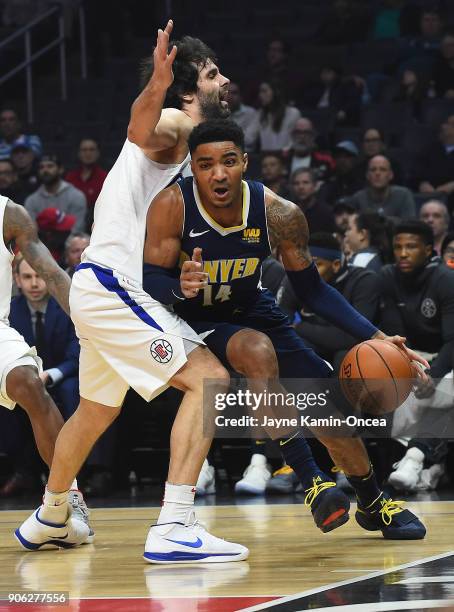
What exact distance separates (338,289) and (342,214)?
1.56 meters

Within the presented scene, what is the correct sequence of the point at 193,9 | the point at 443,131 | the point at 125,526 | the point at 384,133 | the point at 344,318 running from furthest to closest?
the point at 193,9
the point at 384,133
the point at 443,131
the point at 125,526
the point at 344,318

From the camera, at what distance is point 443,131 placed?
10.8 meters

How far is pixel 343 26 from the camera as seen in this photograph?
45.3 feet

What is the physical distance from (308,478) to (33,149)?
824 cm

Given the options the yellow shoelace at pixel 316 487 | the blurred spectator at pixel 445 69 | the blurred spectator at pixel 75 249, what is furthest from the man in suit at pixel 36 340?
the blurred spectator at pixel 445 69

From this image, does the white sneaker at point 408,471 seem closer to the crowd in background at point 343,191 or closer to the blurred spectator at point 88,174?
the crowd in background at point 343,191

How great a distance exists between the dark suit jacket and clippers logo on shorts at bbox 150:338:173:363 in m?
3.31

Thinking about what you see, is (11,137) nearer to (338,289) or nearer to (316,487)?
(338,289)

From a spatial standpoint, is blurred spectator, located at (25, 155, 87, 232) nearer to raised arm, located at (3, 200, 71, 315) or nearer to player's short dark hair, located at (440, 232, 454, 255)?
player's short dark hair, located at (440, 232, 454, 255)

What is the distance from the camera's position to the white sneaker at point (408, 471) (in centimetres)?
687

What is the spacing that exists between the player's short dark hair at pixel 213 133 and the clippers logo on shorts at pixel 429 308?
313 centimetres

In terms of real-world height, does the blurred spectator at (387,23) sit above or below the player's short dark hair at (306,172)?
above

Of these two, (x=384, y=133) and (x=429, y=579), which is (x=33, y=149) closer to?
(x=384, y=133)

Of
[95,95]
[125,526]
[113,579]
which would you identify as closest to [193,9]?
[95,95]
